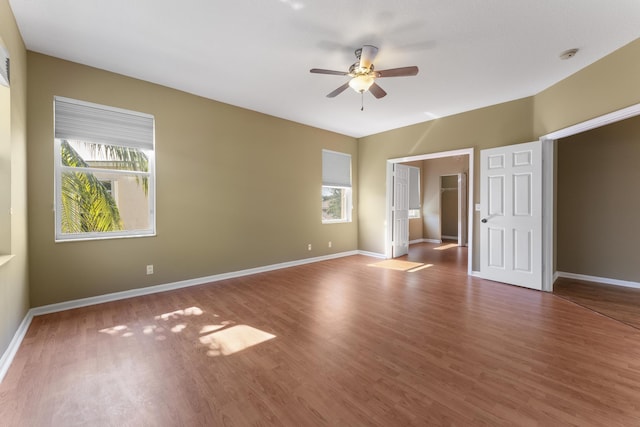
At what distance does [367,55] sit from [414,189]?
6254 mm

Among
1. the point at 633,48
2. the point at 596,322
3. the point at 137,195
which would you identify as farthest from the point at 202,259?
the point at 633,48

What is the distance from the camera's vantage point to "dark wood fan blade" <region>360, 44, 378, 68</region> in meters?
2.80

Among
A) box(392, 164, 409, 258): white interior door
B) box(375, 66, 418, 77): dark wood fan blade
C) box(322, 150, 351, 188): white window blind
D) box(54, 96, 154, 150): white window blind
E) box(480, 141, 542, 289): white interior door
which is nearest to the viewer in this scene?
box(375, 66, 418, 77): dark wood fan blade

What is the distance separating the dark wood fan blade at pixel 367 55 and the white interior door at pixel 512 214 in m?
2.74

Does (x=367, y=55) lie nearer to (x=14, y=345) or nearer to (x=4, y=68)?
(x=4, y=68)

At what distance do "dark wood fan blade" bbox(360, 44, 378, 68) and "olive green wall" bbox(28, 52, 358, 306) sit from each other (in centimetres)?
258

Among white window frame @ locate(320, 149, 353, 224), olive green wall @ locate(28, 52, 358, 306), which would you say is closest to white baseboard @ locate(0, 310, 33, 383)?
olive green wall @ locate(28, 52, 358, 306)

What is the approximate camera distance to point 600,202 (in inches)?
172

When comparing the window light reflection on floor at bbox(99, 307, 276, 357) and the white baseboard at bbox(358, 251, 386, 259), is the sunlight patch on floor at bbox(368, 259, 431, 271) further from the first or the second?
the window light reflection on floor at bbox(99, 307, 276, 357)

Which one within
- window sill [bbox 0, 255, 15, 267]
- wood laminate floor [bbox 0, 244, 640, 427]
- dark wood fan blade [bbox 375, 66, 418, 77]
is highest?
dark wood fan blade [bbox 375, 66, 418, 77]

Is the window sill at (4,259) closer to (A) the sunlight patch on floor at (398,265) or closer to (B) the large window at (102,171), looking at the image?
(B) the large window at (102,171)

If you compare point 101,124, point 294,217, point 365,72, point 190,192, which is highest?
point 365,72

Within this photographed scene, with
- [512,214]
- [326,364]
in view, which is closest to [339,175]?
[512,214]

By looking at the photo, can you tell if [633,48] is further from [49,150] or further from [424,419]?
[49,150]
